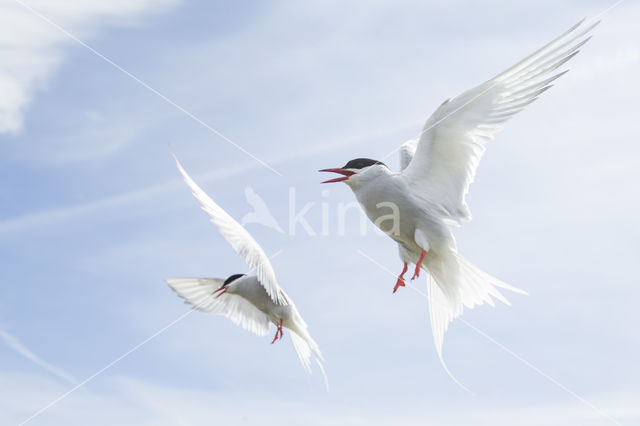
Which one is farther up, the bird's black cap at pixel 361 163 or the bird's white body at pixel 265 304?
the bird's black cap at pixel 361 163

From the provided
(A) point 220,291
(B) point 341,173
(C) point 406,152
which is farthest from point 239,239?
(A) point 220,291

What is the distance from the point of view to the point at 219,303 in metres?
8.23

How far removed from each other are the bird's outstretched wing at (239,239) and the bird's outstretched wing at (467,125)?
5.43 feet

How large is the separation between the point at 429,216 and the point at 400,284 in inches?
23.0

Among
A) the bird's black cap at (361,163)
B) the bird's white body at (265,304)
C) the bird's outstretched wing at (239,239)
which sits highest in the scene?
the bird's black cap at (361,163)

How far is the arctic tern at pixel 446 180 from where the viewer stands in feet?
16.3

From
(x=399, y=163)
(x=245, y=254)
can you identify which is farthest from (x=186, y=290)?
(x=399, y=163)

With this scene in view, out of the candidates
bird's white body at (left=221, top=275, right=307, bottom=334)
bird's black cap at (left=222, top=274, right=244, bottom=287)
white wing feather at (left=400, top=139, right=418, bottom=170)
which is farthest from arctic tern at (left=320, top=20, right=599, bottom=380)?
bird's black cap at (left=222, top=274, right=244, bottom=287)

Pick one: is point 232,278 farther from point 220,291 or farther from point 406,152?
point 406,152

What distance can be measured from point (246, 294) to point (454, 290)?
9.11 ft

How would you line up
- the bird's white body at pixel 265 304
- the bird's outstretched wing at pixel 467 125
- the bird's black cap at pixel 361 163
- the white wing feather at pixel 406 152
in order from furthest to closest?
the bird's white body at pixel 265 304 → the white wing feather at pixel 406 152 → the bird's black cap at pixel 361 163 → the bird's outstretched wing at pixel 467 125

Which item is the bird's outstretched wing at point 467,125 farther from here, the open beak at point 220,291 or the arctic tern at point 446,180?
the open beak at point 220,291

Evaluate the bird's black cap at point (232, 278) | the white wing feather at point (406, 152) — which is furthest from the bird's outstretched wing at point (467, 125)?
the bird's black cap at point (232, 278)

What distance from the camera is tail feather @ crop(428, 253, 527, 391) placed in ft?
18.2
